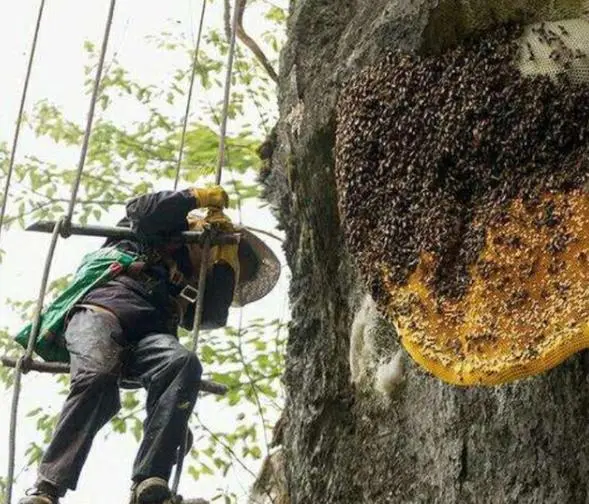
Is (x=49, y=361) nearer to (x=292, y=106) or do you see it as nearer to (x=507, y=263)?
(x=292, y=106)

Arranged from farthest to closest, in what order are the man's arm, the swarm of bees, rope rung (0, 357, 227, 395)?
the man's arm, rope rung (0, 357, 227, 395), the swarm of bees

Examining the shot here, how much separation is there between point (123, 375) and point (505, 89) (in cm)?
240

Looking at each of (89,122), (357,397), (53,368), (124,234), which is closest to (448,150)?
(357,397)

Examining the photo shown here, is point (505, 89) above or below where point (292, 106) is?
below

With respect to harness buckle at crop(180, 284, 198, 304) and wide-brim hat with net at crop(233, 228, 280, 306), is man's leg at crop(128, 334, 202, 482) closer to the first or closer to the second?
harness buckle at crop(180, 284, 198, 304)

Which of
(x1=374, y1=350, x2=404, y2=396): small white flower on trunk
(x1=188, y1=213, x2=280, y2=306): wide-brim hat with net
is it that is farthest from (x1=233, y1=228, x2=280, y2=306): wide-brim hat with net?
(x1=374, y1=350, x2=404, y2=396): small white flower on trunk

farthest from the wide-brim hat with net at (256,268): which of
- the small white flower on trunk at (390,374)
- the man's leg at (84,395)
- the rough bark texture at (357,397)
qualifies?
the small white flower on trunk at (390,374)

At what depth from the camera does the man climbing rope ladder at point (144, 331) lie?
4.49 meters

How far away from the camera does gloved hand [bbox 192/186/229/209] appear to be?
5250 millimetres

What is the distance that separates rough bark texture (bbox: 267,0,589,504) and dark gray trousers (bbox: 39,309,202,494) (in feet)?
1.83

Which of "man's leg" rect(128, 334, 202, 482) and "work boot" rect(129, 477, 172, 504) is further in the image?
"man's leg" rect(128, 334, 202, 482)

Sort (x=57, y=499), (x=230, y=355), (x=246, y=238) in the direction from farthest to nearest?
1. (x=230, y=355)
2. (x=246, y=238)
3. (x=57, y=499)

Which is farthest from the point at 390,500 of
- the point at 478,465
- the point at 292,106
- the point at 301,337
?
the point at 292,106

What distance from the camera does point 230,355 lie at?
8875mm
